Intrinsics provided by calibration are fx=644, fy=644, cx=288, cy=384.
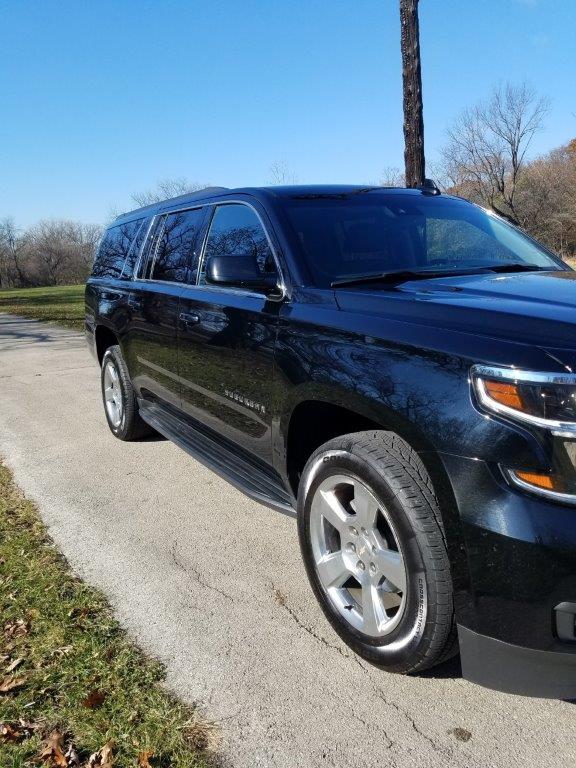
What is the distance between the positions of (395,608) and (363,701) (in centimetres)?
35

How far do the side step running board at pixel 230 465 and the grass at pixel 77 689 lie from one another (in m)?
0.88

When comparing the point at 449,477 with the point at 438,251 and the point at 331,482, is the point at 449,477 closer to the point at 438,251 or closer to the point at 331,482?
the point at 331,482

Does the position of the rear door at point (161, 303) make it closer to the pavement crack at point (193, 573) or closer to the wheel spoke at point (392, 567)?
the pavement crack at point (193, 573)

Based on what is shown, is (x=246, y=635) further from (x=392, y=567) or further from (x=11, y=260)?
(x=11, y=260)

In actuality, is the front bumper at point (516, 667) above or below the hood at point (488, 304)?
below

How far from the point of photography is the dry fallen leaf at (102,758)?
6.81 ft

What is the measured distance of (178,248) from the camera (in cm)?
433

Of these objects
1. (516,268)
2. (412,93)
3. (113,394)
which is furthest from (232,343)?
(412,93)

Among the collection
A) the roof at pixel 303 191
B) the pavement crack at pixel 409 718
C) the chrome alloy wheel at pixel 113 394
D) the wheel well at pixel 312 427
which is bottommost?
the pavement crack at pixel 409 718

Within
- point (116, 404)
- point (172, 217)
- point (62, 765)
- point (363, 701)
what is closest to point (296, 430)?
point (363, 701)

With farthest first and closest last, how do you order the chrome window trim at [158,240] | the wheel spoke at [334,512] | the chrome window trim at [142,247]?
Result: the chrome window trim at [142,247] → the chrome window trim at [158,240] → the wheel spoke at [334,512]

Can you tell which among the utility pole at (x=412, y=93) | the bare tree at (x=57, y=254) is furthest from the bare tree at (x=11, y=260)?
the utility pole at (x=412, y=93)

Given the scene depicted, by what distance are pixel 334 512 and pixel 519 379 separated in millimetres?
1017

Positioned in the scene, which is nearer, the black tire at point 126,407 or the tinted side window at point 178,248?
the tinted side window at point 178,248
